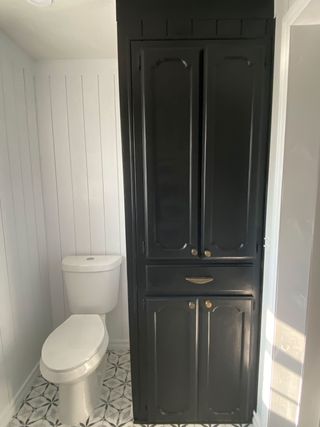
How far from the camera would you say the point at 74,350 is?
1501 mm

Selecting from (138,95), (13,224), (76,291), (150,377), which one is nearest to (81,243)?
(76,291)

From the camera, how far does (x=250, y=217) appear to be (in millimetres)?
1346

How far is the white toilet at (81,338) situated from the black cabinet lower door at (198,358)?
1.19ft

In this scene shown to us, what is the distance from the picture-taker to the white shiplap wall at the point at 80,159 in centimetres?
191

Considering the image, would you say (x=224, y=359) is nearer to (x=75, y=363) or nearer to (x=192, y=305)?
(x=192, y=305)

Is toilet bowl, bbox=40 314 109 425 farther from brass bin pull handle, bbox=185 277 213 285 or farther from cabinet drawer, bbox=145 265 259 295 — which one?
brass bin pull handle, bbox=185 277 213 285

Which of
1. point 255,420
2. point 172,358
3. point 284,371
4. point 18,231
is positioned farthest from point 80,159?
point 255,420

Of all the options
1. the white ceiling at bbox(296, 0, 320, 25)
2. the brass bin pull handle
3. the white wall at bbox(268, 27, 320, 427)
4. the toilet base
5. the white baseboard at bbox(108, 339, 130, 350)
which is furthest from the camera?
the white baseboard at bbox(108, 339, 130, 350)

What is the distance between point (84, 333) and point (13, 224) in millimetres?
788

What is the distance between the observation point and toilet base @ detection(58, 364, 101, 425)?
155 centimetres

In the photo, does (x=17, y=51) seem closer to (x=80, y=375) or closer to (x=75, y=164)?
(x=75, y=164)

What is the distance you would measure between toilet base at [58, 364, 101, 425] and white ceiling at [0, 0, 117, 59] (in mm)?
1949

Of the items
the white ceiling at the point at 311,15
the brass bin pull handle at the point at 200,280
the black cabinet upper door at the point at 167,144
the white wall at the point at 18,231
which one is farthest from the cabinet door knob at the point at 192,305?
the white ceiling at the point at 311,15

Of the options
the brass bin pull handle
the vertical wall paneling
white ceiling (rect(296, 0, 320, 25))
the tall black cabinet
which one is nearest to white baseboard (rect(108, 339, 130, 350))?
the vertical wall paneling
